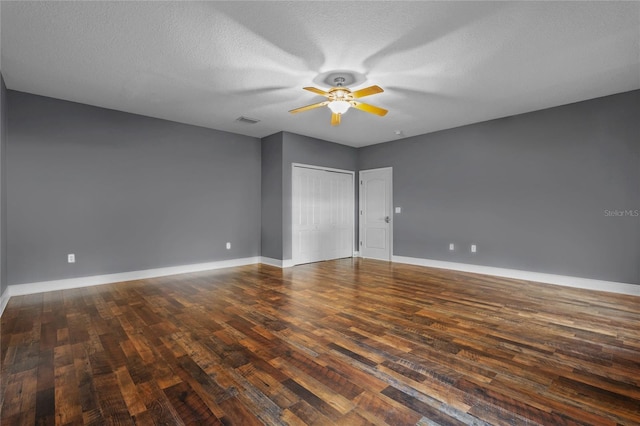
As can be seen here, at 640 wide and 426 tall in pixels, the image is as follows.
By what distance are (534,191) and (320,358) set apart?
14.5 ft

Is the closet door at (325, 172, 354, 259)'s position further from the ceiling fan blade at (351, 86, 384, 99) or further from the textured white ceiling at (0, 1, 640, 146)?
the ceiling fan blade at (351, 86, 384, 99)

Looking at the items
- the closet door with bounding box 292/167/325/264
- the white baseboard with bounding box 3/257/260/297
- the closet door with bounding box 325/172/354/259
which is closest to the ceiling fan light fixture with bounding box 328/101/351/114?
the closet door with bounding box 292/167/325/264

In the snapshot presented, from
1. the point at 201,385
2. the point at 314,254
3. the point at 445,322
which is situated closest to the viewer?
the point at 201,385

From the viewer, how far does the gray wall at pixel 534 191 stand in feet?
13.5

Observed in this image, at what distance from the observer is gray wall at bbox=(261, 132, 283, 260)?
6012 millimetres

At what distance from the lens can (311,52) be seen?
117 inches

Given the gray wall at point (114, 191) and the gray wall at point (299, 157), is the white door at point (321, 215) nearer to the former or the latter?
the gray wall at point (299, 157)

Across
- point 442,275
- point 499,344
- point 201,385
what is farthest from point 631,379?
point 442,275

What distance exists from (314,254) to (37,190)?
453 centimetres

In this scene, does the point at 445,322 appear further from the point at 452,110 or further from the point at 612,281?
the point at 452,110

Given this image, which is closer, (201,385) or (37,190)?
(201,385)

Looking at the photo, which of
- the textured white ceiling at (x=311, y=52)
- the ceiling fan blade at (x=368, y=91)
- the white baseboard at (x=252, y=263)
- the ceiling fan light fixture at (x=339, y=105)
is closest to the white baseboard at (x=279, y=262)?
the white baseboard at (x=252, y=263)

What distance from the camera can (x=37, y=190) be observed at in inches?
162

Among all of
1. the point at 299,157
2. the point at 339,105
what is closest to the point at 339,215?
the point at 299,157
